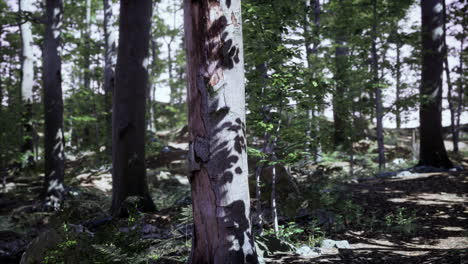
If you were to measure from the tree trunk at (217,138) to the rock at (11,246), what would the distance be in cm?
451

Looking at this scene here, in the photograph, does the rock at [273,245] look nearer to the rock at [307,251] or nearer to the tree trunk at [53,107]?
the rock at [307,251]

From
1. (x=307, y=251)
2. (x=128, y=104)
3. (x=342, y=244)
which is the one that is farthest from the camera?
(x=128, y=104)

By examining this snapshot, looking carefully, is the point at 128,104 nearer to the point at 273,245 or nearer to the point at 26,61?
the point at 273,245

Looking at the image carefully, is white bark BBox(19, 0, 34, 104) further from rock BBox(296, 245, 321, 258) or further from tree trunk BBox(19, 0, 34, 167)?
rock BBox(296, 245, 321, 258)

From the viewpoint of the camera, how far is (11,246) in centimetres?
610

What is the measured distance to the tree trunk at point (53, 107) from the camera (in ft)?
31.1

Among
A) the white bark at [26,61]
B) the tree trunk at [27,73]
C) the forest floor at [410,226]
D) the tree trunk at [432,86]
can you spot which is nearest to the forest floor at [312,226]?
the forest floor at [410,226]

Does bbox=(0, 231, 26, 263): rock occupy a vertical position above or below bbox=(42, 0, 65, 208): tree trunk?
below

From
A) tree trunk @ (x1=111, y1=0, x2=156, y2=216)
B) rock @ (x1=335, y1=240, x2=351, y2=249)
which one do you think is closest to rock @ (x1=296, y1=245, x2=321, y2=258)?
rock @ (x1=335, y1=240, x2=351, y2=249)

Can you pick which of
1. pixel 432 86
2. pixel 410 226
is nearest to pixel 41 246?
pixel 410 226

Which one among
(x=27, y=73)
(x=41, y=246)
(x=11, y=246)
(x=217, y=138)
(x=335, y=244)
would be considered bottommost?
(x=11, y=246)

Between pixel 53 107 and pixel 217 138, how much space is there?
8.46 m

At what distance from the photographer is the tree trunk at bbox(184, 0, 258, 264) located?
290 centimetres

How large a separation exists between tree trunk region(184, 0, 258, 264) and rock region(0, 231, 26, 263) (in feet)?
14.8
